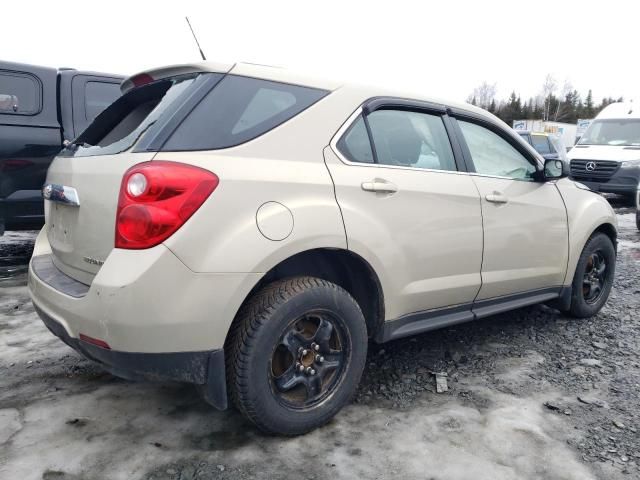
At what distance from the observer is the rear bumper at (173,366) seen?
6.61 feet

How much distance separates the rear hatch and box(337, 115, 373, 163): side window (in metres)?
0.68

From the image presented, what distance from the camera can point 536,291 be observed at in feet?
11.7

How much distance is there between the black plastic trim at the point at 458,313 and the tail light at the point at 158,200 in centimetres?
122

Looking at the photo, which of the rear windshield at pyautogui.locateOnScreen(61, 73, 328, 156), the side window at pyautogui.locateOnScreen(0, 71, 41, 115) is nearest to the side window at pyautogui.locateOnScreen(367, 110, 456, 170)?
the rear windshield at pyautogui.locateOnScreen(61, 73, 328, 156)

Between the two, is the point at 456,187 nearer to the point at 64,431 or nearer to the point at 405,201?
the point at 405,201

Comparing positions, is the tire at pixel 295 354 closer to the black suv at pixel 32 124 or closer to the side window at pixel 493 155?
the side window at pixel 493 155

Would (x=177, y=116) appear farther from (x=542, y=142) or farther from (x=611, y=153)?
(x=542, y=142)

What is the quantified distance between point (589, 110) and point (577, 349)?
70.1 m

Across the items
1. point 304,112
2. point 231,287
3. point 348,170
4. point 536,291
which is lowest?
point 536,291

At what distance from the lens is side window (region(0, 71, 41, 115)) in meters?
5.29

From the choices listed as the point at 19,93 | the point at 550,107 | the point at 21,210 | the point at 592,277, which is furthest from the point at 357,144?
the point at 550,107

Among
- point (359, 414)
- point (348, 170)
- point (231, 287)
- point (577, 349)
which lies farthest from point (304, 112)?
point (577, 349)

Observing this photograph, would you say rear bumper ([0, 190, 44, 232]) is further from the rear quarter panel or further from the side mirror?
the side mirror

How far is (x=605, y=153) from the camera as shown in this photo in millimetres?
11742
